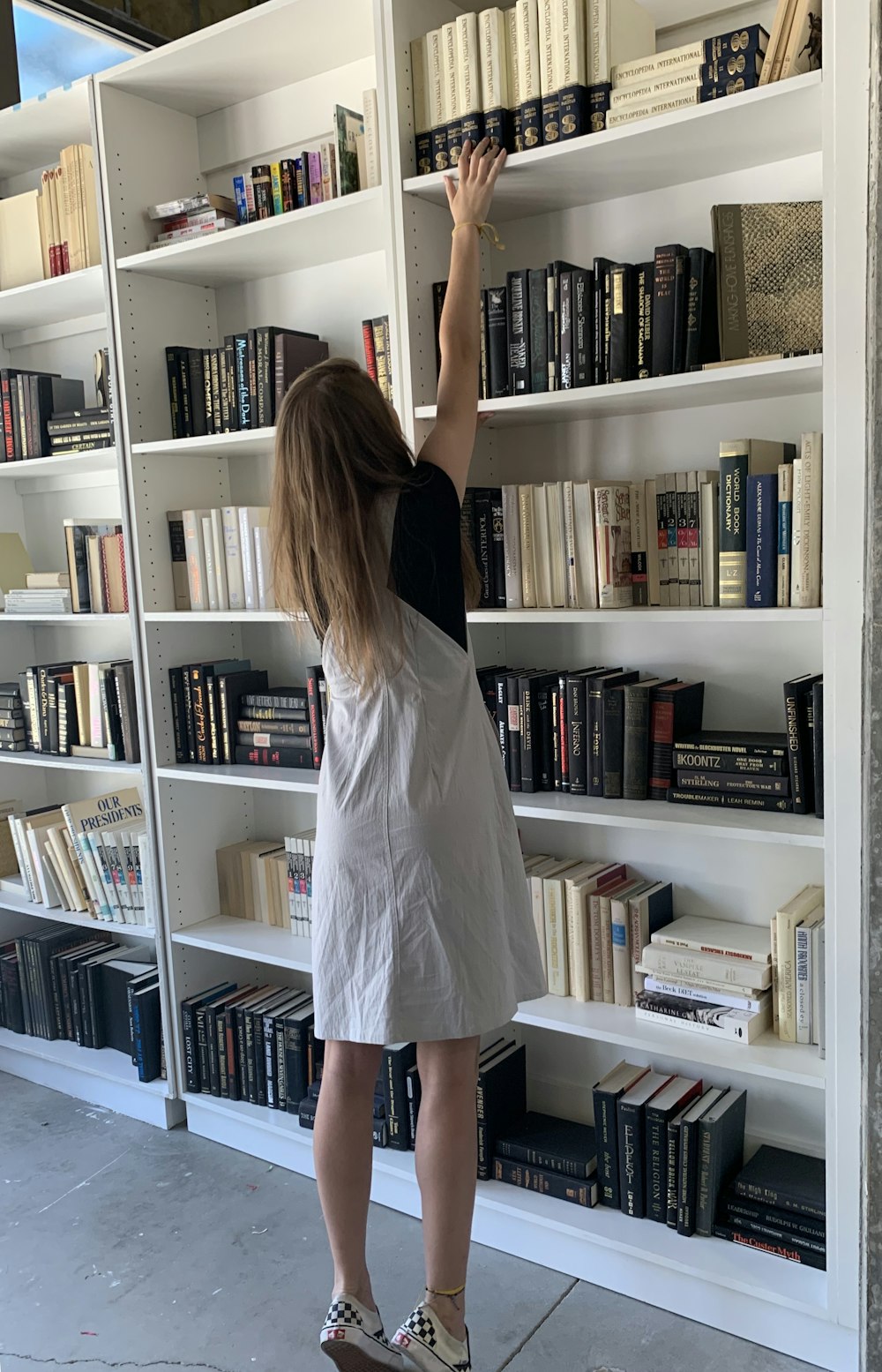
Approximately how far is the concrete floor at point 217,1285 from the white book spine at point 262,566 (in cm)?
129

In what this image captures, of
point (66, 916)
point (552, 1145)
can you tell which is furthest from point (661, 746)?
point (66, 916)

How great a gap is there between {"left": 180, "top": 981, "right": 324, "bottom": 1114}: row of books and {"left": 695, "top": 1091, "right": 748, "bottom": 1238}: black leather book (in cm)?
90

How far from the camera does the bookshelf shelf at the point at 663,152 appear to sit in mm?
1660

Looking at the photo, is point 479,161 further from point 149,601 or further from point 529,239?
point 149,601

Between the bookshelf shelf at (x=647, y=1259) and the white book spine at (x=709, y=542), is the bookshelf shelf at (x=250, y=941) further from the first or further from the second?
the white book spine at (x=709, y=542)

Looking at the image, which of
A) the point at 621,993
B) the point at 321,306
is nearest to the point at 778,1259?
the point at 621,993

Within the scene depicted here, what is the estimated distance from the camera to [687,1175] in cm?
194

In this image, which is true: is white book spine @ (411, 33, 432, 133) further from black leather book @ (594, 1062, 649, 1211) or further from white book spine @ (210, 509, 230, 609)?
black leather book @ (594, 1062, 649, 1211)

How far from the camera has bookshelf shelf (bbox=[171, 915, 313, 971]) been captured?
2.46 metres

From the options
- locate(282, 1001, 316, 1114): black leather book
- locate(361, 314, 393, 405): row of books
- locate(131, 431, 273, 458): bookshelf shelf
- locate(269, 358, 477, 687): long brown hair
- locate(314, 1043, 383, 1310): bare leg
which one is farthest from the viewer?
locate(282, 1001, 316, 1114): black leather book

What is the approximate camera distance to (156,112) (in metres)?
2.62

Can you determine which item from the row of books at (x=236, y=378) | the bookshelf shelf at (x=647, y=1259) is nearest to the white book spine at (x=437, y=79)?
the row of books at (x=236, y=378)

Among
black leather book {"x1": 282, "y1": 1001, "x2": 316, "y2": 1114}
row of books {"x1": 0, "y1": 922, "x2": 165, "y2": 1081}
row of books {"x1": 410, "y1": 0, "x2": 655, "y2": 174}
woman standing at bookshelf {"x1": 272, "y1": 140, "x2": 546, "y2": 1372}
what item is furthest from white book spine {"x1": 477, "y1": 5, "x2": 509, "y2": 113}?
row of books {"x1": 0, "y1": 922, "x2": 165, "y2": 1081}

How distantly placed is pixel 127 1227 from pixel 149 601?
4.49 feet
